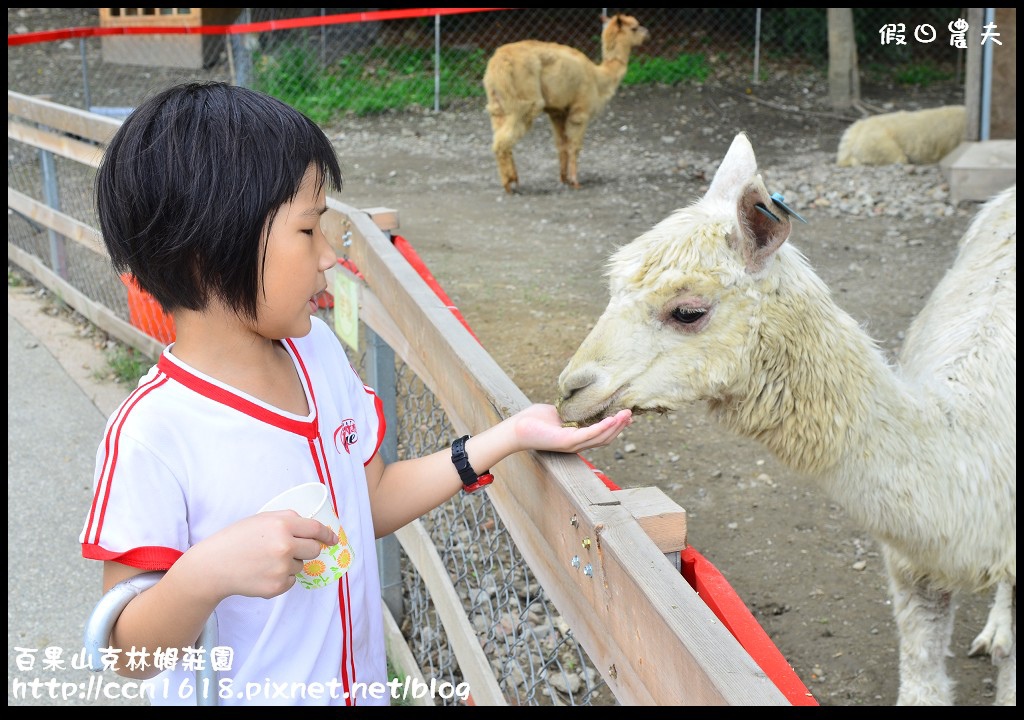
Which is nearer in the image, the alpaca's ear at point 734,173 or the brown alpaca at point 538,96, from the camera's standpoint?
the alpaca's ear at point 734,173

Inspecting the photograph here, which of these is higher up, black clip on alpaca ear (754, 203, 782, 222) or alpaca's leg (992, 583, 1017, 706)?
black clip on alpaca ear (754, 203, 782, 222)

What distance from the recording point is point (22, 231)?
7.62 meters

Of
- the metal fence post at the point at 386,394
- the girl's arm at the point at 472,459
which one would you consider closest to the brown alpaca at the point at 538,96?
the metal fence post at the point at 386,394

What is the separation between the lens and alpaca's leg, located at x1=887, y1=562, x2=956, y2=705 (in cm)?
302

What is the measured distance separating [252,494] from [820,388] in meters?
1.48

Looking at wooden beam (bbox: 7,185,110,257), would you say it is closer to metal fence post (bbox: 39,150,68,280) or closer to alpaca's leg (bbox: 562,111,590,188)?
metal fence post (bbox: 39,150,68,280)

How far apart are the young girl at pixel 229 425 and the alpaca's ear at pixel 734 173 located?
0.94 m

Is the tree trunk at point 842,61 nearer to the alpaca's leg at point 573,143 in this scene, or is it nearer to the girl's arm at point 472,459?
the alpaca's leg at point 573,143

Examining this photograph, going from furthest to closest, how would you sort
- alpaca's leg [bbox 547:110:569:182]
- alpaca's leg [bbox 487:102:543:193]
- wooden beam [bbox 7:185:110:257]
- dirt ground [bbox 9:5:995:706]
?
alpaca's leg [bbox 547:110:569:182] < alpaca's leg [bbox 487:102:543:193] < wooden beam [bbox 7:185:110:257] < dirt ground [bbox 9:5:995:706]

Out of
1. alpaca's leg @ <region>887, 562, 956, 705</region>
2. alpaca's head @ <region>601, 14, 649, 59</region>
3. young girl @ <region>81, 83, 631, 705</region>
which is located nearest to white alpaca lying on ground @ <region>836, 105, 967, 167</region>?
alpaca's head @ <region>601, 14, 649, 59</region>

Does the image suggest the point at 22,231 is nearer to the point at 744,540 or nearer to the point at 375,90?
the point at 744,540

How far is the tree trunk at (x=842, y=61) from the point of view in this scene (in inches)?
538

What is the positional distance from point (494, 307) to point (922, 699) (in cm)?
414

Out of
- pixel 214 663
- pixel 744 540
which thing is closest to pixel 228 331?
pixel 214 663
